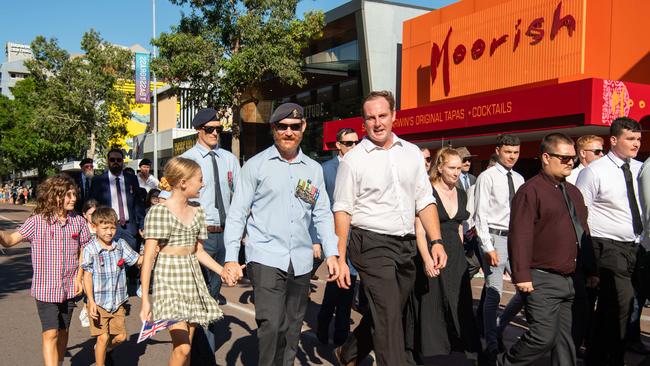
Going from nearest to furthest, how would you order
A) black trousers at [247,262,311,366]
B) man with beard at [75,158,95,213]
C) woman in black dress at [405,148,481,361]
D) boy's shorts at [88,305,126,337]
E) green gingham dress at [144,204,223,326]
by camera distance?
black trousers at [247,262,311,366], green gingham dress at [144,204,223,326], woman in black dress at [405,148,481,361], boy's shorts at [88,305,126,337], man with beard at [75,158,95,213]

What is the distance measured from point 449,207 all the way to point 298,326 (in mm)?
1809

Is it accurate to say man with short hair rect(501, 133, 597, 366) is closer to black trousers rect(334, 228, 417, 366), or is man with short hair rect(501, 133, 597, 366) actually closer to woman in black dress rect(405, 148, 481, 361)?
woman in black dress rect(405, 148, 481, 361)

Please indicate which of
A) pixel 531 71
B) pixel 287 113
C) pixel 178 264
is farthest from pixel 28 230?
pixel 531 71

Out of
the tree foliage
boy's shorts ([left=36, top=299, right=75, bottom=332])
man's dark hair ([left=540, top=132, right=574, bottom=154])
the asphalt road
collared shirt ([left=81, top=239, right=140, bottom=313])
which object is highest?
the tree foliage

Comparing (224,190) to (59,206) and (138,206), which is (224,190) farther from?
(138,206)

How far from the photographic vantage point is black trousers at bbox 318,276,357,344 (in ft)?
20.0

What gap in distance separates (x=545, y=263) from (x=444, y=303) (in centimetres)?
98

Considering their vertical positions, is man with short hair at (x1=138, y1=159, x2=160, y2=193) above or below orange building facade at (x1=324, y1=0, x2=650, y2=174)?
below

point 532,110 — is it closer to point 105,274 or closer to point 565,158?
point 565,158

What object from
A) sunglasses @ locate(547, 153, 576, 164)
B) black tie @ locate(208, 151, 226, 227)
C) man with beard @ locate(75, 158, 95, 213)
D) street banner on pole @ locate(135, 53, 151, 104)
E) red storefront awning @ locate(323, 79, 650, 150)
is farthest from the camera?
street banner on pole @ locate(135, 53, 151, 104)

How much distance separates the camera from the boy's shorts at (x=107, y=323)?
497 centimetres

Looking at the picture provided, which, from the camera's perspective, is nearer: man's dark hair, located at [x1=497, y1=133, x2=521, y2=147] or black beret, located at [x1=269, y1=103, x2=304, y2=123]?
black beret, located at [x1=269, y1=103, x2=304, y2=123]

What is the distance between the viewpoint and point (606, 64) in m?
15.6

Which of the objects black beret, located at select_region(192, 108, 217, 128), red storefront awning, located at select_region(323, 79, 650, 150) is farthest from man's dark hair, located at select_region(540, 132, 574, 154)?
red storefront awning, located at select_region(323, 79, 650, 150)
